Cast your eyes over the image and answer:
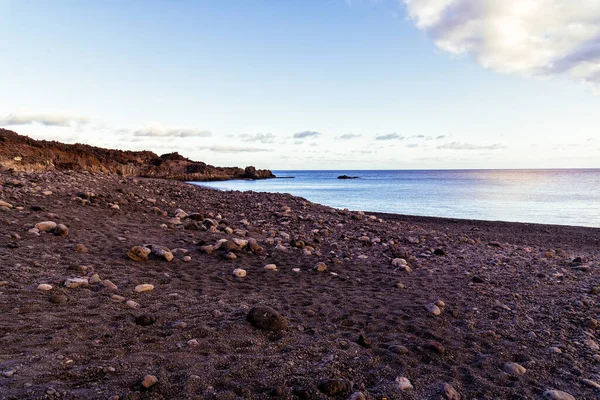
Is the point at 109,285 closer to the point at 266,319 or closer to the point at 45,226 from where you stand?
the point at 266,319

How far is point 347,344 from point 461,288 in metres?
3.43

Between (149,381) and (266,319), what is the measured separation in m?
1.50

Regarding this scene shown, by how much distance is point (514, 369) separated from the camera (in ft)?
11.9

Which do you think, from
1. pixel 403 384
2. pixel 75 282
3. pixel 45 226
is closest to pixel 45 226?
pixel 45 226

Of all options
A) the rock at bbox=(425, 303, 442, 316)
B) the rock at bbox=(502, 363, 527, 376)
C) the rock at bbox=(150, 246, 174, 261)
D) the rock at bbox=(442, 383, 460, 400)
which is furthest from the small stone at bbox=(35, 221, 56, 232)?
the rock at bbox=(502, 363, 527, 376)

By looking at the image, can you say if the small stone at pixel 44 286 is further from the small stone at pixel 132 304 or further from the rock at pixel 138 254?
the rock at pixel 138 254

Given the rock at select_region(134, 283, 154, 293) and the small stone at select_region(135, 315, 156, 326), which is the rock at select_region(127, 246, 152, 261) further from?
the small stone at select_region(135, 315, 156, 326)

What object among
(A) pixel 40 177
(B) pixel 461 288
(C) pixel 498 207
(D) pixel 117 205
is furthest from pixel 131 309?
(C) pixel 498 207

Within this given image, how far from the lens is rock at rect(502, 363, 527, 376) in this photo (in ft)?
11.8

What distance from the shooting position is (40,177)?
13.7 m

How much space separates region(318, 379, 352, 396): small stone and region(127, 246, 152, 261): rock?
14.3 feet

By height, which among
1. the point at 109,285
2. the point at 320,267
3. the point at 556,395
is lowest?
the point at 556,395

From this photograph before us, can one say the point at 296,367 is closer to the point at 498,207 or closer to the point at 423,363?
the point at 423,363

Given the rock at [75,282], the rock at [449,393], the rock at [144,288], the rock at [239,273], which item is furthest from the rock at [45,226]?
the rock at [449,393]
